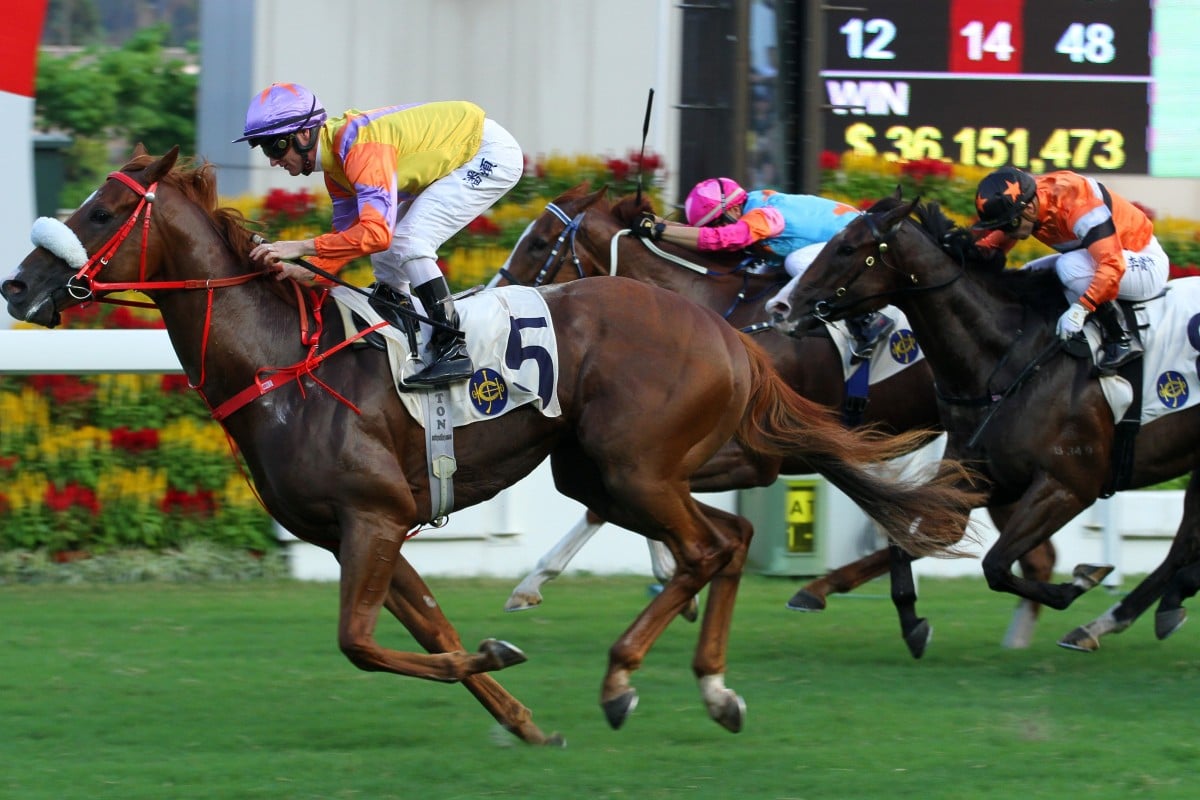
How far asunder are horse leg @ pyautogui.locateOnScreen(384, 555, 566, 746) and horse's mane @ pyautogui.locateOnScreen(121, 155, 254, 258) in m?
1.14

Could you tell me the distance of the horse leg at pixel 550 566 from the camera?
7355mm

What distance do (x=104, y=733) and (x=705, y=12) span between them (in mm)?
4958

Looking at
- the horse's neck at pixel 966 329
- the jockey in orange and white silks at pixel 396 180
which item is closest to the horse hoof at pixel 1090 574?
the horse's neck at pixel 966 329

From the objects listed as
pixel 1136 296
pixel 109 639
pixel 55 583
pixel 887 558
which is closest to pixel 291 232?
pixel 55 583

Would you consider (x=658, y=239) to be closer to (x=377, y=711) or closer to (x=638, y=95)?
(x=377, y=711)

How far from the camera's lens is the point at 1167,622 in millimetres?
6719

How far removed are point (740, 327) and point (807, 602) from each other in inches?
50.3

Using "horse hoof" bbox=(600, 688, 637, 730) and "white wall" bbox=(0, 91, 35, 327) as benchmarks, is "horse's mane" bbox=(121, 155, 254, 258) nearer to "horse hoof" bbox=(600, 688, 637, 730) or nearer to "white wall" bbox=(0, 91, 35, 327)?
"horse hoof" bbox=(600, 688, 637, 730)

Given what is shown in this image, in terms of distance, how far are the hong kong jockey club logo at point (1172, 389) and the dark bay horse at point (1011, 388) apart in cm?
6

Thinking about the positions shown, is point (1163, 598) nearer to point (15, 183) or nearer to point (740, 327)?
point (740, 327)

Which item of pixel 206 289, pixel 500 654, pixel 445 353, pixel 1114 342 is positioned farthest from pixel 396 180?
pixel 1114 342

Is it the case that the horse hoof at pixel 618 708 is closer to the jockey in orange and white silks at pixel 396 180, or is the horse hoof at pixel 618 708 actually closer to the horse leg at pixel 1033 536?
the jockey in orange and white silks at pixel 396 180

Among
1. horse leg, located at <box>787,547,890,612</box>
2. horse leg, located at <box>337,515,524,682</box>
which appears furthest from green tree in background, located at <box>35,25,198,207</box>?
horse leg, located at <box>337,515,524,682</box>

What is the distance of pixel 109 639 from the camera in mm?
6711
